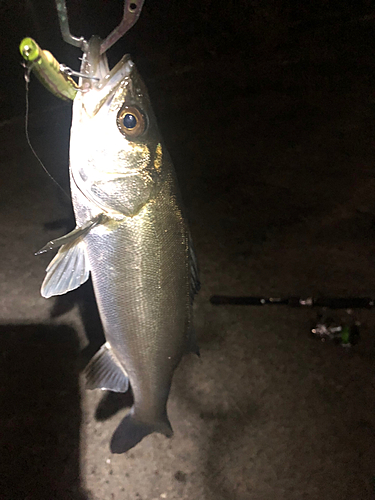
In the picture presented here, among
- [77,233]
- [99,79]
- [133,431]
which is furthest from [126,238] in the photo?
[133,431]

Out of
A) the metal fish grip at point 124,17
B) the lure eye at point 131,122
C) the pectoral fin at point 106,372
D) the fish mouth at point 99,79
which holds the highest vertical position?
the metal fish grip at point 124,17

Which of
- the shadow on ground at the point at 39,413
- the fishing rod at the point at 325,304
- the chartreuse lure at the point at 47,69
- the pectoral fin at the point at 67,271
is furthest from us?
the fishing rod at the point at 325,304

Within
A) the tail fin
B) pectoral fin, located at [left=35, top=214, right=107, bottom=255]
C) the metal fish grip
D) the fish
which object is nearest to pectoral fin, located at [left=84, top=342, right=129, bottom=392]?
the fish

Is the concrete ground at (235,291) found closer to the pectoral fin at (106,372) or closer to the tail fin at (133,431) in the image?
the tail fin at (133,431)

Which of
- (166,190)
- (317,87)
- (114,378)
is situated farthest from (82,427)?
(317,87)

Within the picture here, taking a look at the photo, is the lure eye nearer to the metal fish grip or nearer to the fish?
the fish

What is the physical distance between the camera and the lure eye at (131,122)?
0.93 metres

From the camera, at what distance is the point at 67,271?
1082mm

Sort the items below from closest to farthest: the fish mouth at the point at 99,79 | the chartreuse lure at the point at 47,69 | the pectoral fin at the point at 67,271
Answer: the chartreuse lure at the point at 47,69 → the fish mouth at the point at 99,79 → the pectoral fin at the point at 67,271

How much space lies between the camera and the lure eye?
3.03ft

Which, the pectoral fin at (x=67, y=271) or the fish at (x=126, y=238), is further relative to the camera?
the pectoral fin at (x=67, y=271)

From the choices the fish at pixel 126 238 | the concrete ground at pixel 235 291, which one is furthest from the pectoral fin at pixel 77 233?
the concrete ground at pixel 235 291

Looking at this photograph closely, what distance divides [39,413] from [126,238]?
4.47 feet

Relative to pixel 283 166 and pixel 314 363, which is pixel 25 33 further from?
pixel 314 363
